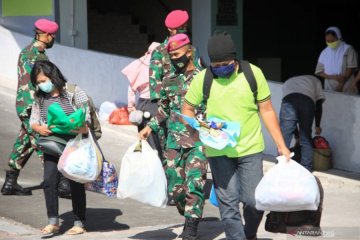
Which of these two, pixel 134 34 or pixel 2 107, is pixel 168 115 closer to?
pixel 2 107

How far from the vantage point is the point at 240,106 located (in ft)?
22.7

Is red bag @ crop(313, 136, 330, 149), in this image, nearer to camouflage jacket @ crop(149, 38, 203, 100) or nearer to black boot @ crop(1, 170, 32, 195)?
camouflage jacket @ crop(149, 38, 203, 100)

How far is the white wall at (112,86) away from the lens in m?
10.6

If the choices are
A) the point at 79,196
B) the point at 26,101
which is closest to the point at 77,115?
the point at 79,196

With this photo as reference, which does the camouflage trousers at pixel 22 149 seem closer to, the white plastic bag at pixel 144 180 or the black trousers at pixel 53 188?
the black trousers at pixel 53 188

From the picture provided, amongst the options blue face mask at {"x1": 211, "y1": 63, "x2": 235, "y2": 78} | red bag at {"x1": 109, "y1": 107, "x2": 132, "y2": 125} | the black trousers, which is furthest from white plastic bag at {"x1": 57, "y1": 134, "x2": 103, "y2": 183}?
red bag at {"x1": 109, "y1": 107, "x2": 132, "y2": 125}

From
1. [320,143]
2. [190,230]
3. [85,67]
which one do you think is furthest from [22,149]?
[85,67]

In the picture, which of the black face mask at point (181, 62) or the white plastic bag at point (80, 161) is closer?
the white plastic bag at point (80, 161)

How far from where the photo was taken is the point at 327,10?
64.3 ft

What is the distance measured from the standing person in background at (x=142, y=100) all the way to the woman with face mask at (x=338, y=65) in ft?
9.90

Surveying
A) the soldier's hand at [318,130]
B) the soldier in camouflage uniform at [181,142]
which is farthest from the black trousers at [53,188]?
the soldier's hand at [318,130]

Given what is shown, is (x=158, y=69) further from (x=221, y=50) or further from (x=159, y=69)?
(x=221, y=50)

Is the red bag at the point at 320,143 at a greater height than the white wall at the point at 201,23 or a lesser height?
lesser

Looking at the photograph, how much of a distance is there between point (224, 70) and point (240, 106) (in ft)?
0.93
